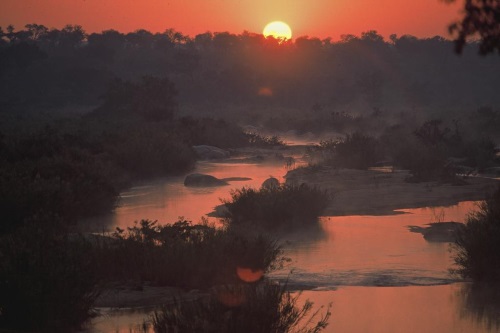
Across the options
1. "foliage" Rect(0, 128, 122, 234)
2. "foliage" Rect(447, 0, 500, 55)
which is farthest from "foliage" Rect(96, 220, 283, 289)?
"foliage" Rect(447, 0, 500, 55)

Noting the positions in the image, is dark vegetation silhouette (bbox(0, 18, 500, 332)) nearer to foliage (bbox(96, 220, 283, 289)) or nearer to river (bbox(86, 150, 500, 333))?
foliage (bbox(96, 220, 283, 289))

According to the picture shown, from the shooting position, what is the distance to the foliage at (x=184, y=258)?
10984 mm

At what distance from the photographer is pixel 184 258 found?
36.1ft

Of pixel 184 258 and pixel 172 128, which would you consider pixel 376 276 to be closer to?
pixel 184 258

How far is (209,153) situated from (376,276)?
24.6m

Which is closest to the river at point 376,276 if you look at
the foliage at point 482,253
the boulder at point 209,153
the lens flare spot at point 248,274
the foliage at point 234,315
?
the foliage at point 482,253

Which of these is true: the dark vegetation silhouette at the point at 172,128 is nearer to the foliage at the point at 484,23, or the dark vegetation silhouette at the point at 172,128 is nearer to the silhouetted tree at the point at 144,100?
the silhouetted tree at the point at 144,100

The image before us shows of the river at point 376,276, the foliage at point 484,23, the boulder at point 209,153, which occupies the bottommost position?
the river at point 376,276

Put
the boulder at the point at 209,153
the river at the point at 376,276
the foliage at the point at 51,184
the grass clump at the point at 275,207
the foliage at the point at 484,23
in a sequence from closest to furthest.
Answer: the foliage at the point at 484,23 → the river at the point at 376,276 → the foliage at the point at 51,184 → the grass clump at the point at 275,207 → the boulder at the point at 209,153

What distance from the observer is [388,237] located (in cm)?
1548

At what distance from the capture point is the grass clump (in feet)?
55.5

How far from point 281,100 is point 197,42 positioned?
50946mm

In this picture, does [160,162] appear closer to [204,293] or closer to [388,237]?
[388,237]

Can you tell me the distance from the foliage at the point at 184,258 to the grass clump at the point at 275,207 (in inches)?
191
